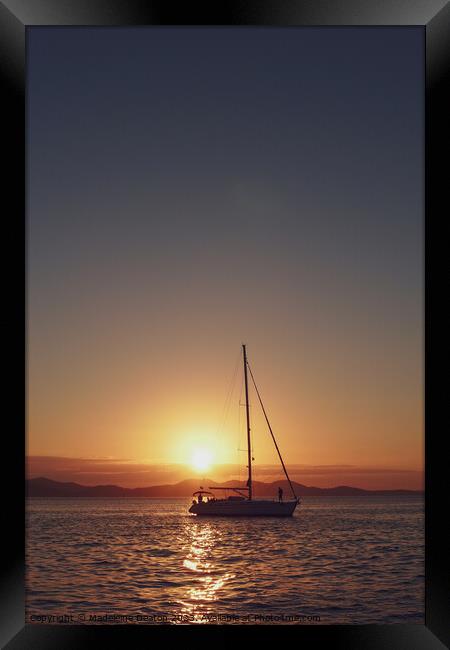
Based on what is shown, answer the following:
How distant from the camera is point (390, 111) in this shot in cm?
2323

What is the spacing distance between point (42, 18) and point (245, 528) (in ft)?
82.8

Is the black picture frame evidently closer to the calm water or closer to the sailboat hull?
the calm water

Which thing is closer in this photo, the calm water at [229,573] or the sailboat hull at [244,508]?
the calm water at [229,573]

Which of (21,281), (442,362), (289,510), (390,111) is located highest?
(390,111)

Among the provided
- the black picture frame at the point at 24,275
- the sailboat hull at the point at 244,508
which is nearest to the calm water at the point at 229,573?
the sailboat hull at the point at 244,508

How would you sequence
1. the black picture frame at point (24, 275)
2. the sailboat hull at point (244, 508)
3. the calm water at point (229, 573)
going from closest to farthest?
the black picture frame at point (24, 275), the calm water at point (229, 573), the sailboat hull at point (244, 508)

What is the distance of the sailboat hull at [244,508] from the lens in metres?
20.9

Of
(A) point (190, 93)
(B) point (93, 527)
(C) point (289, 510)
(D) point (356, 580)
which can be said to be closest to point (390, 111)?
(A) point (190, 93)

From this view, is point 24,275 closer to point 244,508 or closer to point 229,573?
point 229,573

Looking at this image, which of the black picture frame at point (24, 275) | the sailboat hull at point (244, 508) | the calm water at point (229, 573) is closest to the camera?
the black picture frame at point (24, 275)

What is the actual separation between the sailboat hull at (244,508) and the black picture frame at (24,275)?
18918 millimetres

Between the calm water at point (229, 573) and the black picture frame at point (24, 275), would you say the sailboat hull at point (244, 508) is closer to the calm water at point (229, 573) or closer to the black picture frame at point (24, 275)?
the calm water at point (229, 573)

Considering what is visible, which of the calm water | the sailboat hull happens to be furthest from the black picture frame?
the sailboat hull

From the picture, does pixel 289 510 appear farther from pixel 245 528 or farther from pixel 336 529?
pixel 336 529
